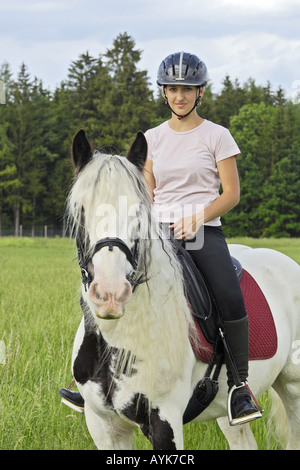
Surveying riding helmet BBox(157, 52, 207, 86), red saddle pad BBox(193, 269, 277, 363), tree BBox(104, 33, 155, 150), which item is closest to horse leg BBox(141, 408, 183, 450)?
red saddle pad BBox(193, 269, 277, 363)

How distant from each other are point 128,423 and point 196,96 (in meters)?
2.19

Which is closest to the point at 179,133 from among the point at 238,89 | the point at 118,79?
the point at 118,79

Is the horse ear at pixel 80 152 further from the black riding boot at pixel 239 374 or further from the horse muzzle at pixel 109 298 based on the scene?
the black riding boot at pixel 239 374

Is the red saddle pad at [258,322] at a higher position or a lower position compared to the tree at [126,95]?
lower

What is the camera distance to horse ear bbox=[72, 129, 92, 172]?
3.16 meters

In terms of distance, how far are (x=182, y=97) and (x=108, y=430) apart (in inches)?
86.9

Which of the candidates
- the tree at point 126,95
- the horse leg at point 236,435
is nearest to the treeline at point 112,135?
the tree at point 126,95

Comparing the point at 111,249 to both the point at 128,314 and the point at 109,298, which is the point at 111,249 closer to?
the point at 109,298

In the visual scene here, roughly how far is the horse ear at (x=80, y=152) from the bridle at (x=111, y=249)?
1.38ft

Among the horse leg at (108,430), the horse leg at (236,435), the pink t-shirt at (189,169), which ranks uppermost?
the pink t-shirt at (189,169)

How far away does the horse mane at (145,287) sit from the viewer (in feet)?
9.86

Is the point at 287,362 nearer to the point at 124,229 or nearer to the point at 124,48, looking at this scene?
the point at 124,229

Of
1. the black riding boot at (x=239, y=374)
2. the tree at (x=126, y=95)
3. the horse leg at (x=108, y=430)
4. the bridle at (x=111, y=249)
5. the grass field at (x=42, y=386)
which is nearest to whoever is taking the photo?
the bridle at (x=111, y=249)

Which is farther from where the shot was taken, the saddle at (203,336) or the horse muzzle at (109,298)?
the saddle at (203,336)
